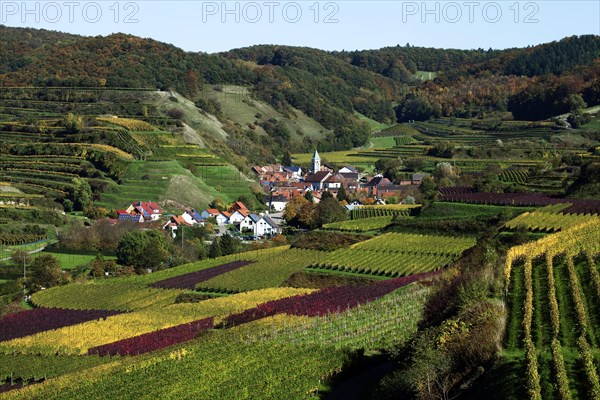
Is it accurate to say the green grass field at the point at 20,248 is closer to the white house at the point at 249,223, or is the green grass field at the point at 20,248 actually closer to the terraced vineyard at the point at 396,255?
the white house at the point at 249,223

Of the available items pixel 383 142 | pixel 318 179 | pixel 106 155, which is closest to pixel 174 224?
pixel 106 155

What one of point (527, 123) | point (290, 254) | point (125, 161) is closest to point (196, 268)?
point (290, 254)

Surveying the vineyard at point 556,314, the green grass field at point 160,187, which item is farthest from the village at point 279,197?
the vineyard at point 556,314

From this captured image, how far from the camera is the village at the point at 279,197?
8850cm

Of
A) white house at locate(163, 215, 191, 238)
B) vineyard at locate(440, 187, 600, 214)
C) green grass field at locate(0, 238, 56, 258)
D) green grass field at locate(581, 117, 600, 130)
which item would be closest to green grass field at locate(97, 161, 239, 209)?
white house at locate(163, 215, 191, 238)

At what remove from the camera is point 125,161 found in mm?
102812

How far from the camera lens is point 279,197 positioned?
10831 cm

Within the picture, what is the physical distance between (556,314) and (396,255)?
27965mm

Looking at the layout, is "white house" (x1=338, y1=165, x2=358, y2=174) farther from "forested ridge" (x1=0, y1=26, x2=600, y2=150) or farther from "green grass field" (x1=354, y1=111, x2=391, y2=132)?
"green grass field" (x1=354, y1=111, x2=391, y2=132)

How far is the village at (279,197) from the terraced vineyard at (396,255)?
27007 millimetres

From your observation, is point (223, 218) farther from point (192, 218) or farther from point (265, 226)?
point (265, 226)

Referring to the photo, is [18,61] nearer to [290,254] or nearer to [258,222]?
[258,222]

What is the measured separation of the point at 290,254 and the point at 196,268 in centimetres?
632

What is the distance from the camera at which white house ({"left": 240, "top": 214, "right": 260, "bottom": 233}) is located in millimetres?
89375
